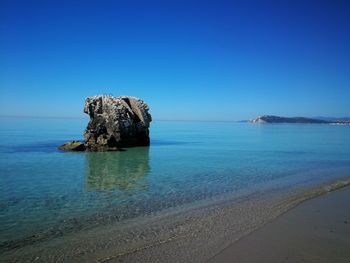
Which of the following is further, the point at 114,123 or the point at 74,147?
the point at 114,123

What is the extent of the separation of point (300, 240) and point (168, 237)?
3810 mm

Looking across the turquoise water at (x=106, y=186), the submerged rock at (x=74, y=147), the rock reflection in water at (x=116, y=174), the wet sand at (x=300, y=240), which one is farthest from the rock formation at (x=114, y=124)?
the wet sand at (x=300, y=240)

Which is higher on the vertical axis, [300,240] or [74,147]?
[74,147]

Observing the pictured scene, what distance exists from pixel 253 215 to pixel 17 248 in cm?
795

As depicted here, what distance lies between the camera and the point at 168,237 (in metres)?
10.4

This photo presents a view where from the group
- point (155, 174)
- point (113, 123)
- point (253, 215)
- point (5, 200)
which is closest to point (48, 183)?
point (5, 200)

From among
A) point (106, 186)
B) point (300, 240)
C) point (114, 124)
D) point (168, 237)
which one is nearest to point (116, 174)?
point (106, 186)

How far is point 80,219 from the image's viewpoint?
12.2 m

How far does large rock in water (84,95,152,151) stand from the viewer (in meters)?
42.2

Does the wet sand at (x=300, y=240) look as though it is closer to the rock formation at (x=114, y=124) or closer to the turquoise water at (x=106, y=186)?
the turquoise water at (x=106, y=186)

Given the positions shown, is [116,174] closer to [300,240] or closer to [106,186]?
[106,186]

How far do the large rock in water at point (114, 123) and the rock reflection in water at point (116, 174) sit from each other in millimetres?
9868

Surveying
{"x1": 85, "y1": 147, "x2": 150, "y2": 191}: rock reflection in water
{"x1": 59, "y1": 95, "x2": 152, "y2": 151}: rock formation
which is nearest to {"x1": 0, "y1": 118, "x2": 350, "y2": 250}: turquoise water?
{"x1": 85, "y1": 147, "x2": 150, "y2": 191}: rock reflection in water

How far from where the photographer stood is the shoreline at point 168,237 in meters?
8.86
